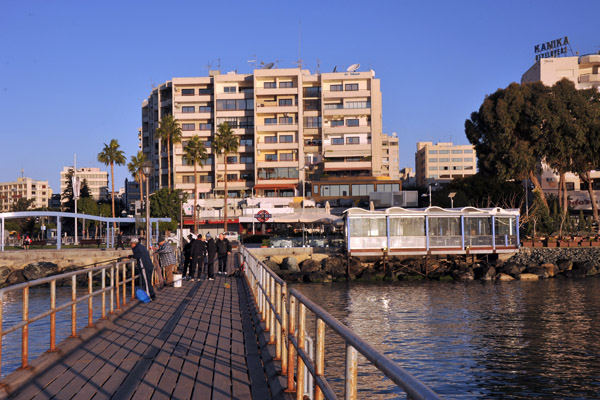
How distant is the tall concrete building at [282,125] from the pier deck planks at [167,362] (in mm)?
81051

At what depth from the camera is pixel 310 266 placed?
4659 centimetres

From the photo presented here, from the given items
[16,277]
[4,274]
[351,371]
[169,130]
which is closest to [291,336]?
[351,371]

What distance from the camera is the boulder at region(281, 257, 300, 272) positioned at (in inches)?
1842

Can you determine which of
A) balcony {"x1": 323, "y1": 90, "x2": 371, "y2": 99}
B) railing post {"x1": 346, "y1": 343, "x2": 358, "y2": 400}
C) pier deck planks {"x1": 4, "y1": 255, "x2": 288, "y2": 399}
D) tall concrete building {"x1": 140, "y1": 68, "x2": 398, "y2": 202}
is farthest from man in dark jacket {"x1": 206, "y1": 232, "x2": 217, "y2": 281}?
balcony {"x1": 323, "y1": 90, "x2": 371, "y2": 99}

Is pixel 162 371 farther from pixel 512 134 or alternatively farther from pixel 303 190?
pixel 303 190

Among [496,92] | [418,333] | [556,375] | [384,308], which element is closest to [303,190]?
[496,92]

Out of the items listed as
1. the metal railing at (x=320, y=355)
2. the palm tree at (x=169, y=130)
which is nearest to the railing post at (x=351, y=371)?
the metal railing at (x=320, y=355)

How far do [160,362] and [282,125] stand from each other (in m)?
88.6

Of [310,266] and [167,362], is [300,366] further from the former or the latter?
[310,266]

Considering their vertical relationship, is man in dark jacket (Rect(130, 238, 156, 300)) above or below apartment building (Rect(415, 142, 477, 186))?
below

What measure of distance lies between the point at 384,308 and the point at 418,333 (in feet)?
23.8

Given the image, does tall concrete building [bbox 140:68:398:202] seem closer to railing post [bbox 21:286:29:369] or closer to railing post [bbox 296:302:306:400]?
railing post [bbox 21:286:29:369]

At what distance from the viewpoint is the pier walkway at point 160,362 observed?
7.48 meters

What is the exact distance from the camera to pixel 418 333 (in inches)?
924
